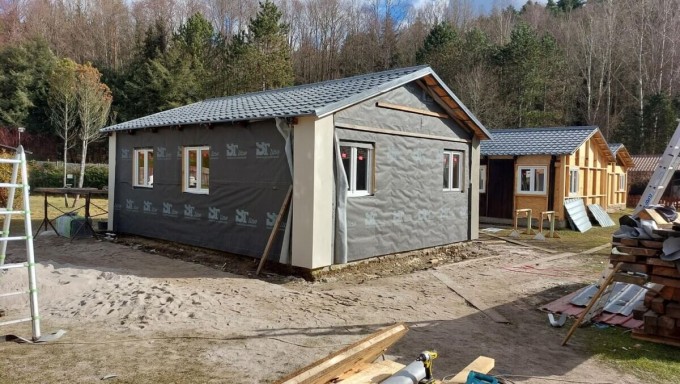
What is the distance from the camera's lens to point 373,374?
341 cm

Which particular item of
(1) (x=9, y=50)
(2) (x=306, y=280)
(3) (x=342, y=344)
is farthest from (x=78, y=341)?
(1) (x=9, y=50)

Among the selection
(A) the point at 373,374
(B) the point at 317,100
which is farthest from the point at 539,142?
Result: (A) the point at 373,374

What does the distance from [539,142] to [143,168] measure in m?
14.8

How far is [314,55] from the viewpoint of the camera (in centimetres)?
4438

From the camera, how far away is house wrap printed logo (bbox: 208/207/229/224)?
33.2 ft

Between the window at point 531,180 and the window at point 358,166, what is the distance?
1107 cm

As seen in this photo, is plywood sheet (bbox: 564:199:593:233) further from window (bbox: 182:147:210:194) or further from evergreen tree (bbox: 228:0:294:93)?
evergreen tree (bbox: 228:0:294:93)

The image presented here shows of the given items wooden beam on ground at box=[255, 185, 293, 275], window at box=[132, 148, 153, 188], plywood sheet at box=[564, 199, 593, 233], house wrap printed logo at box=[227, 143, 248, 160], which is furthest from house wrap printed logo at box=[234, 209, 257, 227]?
plywood sheet at box=[564, 199, 593, 233]

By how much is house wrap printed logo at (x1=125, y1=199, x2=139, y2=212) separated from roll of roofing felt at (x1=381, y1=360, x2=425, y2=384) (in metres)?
11.2

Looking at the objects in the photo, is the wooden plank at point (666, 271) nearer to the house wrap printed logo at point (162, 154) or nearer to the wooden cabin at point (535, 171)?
the house wrap printed logo at point (162, 154)

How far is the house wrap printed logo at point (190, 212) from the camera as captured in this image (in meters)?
10.8

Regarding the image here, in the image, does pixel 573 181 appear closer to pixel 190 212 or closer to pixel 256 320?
pixel 190 212

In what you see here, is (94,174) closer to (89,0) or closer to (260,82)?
(260,82)

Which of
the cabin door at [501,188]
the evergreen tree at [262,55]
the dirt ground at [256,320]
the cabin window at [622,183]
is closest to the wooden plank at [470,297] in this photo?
the dirt ground at [256,320]
